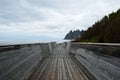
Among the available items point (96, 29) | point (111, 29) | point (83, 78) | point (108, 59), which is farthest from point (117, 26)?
point (108, 59)

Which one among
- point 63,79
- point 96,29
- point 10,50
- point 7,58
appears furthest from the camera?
point 96,29

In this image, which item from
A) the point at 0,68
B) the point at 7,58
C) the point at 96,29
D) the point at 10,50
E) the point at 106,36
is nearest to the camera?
the point at 0,68

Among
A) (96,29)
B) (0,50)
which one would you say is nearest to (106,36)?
(96,29)

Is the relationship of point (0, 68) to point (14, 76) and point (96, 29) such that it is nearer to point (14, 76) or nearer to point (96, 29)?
point (14, 76)

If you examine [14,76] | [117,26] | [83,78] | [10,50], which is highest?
[117,26]

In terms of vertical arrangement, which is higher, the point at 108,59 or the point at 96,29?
the point at 96,29

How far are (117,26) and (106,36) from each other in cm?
274

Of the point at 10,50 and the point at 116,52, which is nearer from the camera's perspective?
the point at 116,52

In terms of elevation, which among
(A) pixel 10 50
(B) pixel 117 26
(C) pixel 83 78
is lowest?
(C) pixel 83 78

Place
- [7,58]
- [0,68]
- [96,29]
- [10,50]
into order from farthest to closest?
[96,29], [10,50], [7,58], [0,68]

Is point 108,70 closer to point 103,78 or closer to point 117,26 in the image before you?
point 103,78

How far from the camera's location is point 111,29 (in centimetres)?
2995

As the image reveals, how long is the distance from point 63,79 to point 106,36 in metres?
21.3

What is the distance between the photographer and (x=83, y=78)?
8.75 m
